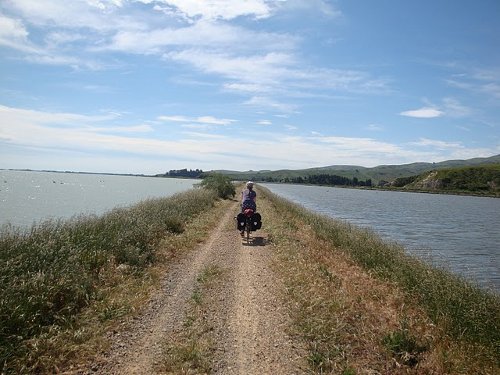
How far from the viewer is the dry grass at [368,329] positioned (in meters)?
6.02

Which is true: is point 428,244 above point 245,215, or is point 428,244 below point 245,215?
below

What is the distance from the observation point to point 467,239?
95.0 feet

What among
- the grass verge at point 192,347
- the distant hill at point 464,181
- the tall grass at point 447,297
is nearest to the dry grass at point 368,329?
the tall grass at point 447,297

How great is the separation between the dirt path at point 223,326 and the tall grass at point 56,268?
4.01 feet

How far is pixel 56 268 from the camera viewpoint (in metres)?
8.32

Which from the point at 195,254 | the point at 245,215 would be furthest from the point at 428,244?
the point at 195,254

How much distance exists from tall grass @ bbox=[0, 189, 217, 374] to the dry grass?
14.4 feet

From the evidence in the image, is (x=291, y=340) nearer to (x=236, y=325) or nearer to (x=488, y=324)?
(x=236, y=325)

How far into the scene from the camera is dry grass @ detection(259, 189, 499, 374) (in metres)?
6.02

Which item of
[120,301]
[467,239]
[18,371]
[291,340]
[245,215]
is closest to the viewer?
[18,371]

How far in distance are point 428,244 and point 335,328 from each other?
21.5 meters

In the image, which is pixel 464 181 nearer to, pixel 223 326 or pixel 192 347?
pixel 223 326

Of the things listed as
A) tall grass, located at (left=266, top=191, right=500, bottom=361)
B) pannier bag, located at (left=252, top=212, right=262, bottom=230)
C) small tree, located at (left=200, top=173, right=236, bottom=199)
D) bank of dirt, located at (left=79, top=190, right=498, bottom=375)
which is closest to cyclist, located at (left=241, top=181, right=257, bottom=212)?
pannier bag, located at (left=252, top=212, right=262, bottom=230)

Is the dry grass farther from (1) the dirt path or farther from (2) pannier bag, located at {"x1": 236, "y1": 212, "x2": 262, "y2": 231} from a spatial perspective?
(2) pannier bag, located at {"x1": 236, "y1": 212, "x2": 262, "y2": 231}
